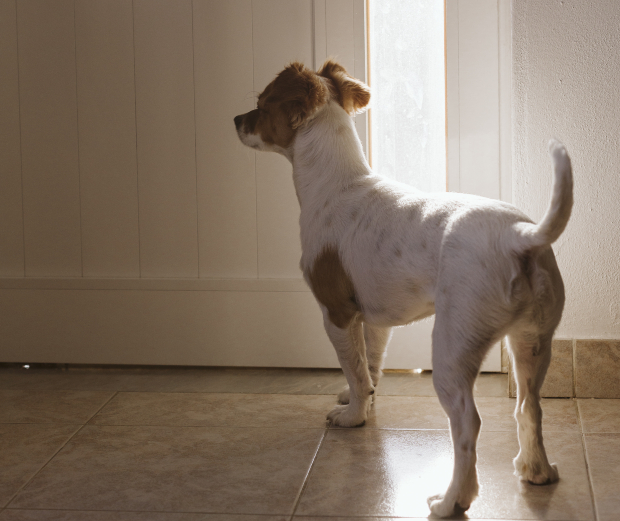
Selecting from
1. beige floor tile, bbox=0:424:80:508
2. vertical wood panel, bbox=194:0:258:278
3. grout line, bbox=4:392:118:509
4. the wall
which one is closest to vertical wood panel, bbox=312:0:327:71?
the wall

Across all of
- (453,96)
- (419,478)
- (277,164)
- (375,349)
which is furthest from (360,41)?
(419,478)

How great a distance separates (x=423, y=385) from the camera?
255 centimetres

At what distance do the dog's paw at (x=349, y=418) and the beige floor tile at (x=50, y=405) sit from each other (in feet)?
2.65

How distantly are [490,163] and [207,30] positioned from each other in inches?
45.7

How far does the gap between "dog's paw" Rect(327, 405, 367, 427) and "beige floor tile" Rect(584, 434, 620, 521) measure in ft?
2.11

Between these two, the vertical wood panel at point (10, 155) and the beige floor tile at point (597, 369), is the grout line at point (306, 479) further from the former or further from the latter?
the vertical wood panel at point (10, 155)

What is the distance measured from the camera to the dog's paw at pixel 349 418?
2137 mm

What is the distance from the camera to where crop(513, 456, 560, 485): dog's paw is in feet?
5.60

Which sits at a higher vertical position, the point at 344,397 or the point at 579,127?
the point at 579,127

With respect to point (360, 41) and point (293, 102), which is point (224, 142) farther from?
point (293, 102)

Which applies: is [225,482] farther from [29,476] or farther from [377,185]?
[377,185]

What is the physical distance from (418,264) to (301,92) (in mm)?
631

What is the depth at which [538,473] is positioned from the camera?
5.60 feet

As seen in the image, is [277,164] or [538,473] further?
[277,164]
